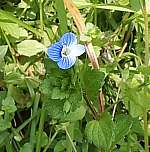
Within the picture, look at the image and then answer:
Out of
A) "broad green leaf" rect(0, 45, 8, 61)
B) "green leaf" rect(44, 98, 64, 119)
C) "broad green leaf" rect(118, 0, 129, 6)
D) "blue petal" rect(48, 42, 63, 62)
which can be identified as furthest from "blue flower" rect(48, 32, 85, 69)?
"broad green leaf" rect(118, 0, 129, 6)

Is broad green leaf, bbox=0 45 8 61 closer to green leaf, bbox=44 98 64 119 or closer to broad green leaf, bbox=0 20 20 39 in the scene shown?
broad green leaf, bbox=0 20 20 39

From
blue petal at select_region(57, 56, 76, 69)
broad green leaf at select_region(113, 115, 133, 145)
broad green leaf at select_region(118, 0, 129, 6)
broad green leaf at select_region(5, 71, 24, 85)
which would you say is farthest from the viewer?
broad green leaf at select_region(118, 0, 129, 6)

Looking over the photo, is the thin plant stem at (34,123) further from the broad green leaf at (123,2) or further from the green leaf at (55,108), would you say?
the broad green leaf at (123,2)

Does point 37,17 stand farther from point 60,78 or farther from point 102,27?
point 60,78

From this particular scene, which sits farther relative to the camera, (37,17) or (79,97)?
(37,17)

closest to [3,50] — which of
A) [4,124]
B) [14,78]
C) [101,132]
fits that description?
[14,78]

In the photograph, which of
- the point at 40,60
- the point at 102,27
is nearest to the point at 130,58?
the point at 102,27
